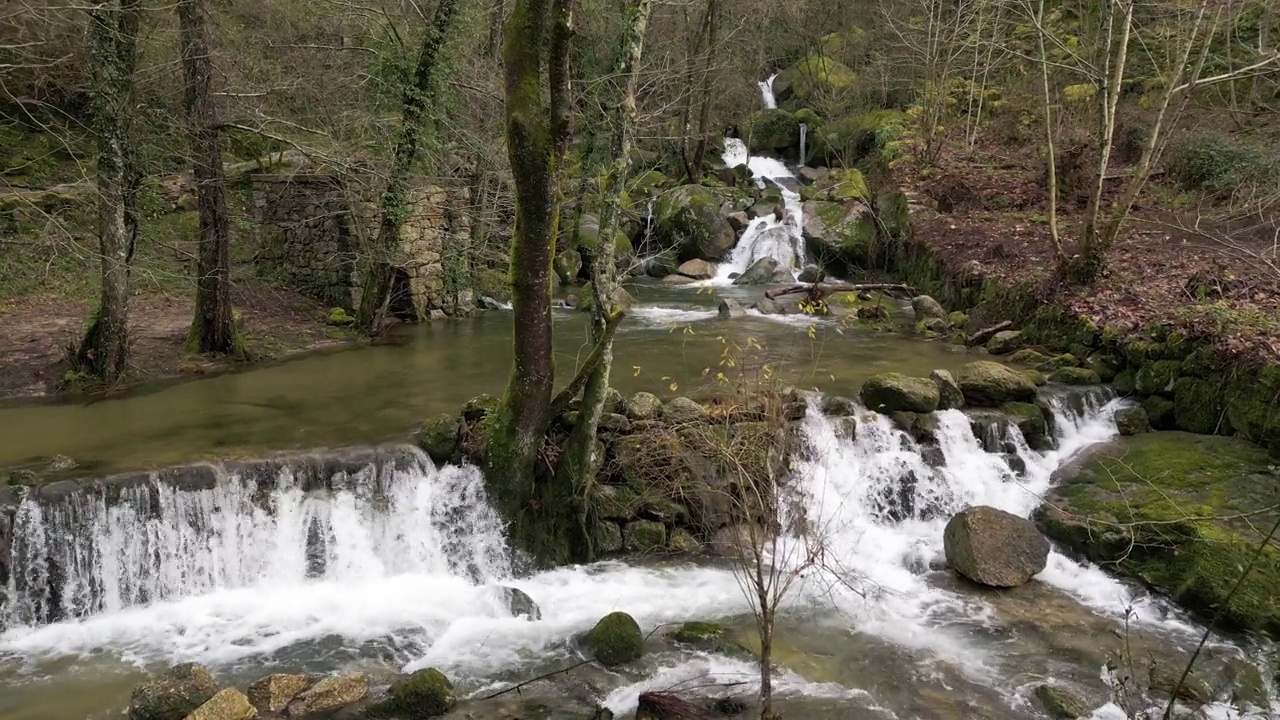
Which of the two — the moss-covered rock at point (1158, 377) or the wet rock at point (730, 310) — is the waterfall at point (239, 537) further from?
the moss-covered rock at point (1158, 377)

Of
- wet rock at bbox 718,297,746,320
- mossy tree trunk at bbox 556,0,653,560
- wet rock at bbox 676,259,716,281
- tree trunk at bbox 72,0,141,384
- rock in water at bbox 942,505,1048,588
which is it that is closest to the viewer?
mossy tree trunk at bbox 556,0,653,560

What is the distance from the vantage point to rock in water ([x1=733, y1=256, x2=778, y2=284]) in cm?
1844

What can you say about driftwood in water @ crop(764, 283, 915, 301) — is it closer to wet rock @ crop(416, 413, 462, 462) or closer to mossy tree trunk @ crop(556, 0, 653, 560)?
A: mossy tree trunk @ crop(556, 0, 653, 560)

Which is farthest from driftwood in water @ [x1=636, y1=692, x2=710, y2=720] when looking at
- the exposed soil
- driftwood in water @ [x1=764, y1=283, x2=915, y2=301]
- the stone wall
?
the stone wall

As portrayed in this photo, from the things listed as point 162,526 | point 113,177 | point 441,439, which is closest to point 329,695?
point 162,526

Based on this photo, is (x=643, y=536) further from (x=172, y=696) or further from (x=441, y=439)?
(x=172, y=696)

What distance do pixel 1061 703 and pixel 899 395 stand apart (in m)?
4.19

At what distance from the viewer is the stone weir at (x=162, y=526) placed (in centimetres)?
646

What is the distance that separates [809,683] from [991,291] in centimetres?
952

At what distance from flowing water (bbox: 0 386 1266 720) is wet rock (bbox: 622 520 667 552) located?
29 centimetres

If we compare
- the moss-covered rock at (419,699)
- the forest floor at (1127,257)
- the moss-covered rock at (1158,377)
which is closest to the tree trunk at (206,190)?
the moss-covered rock at (419,699)

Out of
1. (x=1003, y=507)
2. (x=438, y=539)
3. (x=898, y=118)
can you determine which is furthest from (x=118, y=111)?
(x=898, y=118)

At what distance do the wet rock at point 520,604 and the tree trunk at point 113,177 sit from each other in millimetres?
6024

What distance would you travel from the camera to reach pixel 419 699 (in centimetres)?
537
